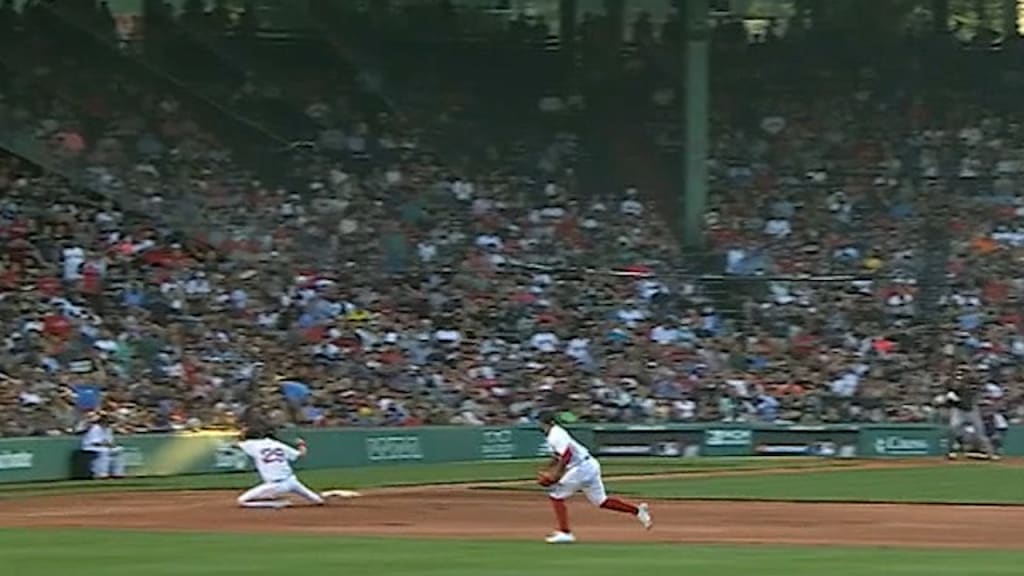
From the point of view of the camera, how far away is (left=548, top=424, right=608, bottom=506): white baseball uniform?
22.2 m

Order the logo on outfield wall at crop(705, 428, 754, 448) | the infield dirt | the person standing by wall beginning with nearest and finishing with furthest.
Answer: the infield dirt
the person standing by wall
the logo on outfield wall at crop(705, 428, 754, 448)

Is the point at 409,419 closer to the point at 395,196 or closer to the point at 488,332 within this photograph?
the point at 488,332

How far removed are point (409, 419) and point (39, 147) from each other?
9.24 m

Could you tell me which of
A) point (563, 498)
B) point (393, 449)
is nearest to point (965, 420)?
point (393, 449)

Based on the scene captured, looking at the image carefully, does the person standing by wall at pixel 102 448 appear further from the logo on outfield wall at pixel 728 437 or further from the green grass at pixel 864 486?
the logo on outfield wall at pixel 728 437

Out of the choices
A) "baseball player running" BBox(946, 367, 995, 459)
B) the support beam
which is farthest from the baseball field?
the support beam

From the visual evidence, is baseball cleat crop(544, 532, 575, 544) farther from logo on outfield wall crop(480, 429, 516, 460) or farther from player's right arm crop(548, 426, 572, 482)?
logo on outfield wall crop(480, 429, 516, 460)

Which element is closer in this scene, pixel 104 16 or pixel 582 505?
pixel 582 505

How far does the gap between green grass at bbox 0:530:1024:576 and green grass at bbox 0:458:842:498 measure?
10.0 m

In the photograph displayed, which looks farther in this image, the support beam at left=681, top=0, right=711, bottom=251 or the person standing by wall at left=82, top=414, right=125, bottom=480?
the support beam at left=681, top=0, right=711, bottom=251

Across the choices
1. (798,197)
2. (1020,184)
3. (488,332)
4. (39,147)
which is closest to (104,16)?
(39,147)

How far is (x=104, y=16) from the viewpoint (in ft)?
147

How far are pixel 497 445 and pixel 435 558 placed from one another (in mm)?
20650

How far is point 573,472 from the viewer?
73.8 feet
